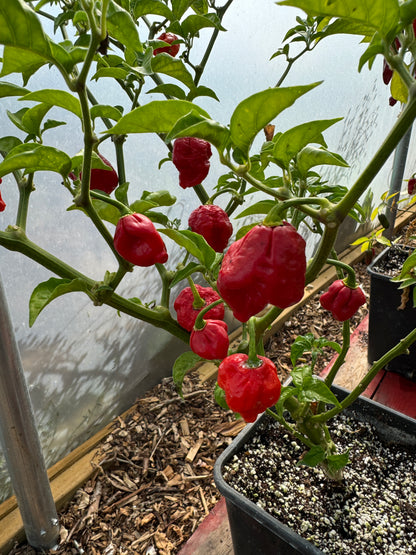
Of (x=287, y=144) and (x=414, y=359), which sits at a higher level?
(x=287, y=144)

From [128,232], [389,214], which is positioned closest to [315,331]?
[389,214]

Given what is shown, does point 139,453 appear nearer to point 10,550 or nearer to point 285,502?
point 10,550

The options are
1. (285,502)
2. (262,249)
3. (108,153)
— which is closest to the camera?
(262,249)

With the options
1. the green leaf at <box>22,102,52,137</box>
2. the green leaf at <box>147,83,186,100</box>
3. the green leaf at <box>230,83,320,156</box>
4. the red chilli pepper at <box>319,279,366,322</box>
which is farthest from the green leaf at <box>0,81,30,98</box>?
the red chilli pepper at <box>319,279,366,322</box>

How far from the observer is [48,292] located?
0.53 meters

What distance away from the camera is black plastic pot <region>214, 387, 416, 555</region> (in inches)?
26.4

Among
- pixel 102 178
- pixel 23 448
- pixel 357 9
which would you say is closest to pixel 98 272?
pixel 23 448

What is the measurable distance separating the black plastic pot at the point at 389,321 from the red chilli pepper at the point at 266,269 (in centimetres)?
98

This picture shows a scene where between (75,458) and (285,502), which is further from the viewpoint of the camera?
(75,458)

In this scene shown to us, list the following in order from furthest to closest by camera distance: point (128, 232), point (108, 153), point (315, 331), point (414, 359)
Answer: point (315, 331) < point (414, 359) < point (108, 153) < point (128, 232)

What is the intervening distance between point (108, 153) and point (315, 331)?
1.01 meters

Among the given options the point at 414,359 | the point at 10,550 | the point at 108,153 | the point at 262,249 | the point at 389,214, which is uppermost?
the point at 108,153

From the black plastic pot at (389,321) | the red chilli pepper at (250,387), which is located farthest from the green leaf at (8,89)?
the black plastic pot at (389,321)

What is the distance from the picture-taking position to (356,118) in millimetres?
2041
